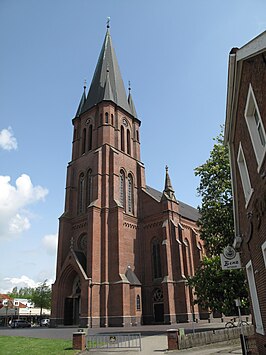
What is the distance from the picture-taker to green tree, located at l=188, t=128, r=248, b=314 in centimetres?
1717

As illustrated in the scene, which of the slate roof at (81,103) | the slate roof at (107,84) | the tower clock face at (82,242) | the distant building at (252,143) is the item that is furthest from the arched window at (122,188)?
the distant building at (252,143)

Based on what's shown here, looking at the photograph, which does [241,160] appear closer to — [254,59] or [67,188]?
[254,59]

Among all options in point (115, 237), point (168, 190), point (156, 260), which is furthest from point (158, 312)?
point (168, 190)

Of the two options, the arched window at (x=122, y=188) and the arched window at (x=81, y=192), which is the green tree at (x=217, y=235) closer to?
the arched window at (x=122, y=188)

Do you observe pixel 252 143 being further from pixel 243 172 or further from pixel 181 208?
pixel 181 208

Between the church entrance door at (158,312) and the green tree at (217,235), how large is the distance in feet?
52.8

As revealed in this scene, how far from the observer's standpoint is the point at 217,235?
1841 cm

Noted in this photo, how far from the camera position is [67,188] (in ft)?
133

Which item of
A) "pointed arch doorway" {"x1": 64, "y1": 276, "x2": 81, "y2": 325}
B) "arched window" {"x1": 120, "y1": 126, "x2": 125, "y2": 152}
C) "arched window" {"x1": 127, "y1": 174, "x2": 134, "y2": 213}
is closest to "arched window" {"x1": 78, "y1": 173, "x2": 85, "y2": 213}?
"arched window" {"x1": 127, "y1": 174, "x2": 134, "y2": 213}

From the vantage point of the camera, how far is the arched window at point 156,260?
3534 centimetres

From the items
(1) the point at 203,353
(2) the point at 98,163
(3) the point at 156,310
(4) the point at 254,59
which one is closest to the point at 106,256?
(3) the point at 156,310

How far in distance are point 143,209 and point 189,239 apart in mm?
7791

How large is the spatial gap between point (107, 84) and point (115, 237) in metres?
22.9

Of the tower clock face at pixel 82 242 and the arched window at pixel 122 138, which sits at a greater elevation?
the arched window at pixel 122 138
